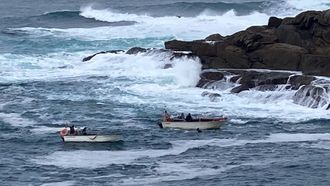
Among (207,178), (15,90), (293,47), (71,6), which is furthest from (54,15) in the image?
(207,178)

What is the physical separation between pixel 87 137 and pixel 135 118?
7335 mm

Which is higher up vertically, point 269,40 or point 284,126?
point 269,40

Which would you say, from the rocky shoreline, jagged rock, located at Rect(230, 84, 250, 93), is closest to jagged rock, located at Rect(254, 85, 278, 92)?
the rocky shoreline

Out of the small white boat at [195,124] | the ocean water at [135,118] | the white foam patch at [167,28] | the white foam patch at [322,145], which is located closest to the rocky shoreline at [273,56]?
the ocean water at [135,118]

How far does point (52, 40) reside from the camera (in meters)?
99.5

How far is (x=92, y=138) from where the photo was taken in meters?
57.6

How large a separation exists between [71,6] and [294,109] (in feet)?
233

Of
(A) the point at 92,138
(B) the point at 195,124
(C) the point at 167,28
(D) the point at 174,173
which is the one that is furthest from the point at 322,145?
(C) the point at 167,28

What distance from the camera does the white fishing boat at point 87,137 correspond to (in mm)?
57250

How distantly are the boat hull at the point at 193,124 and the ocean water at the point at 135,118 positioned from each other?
532mm

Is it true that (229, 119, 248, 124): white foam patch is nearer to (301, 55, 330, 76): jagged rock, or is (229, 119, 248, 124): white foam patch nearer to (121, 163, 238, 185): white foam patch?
(301, 55, 330, 76): jagged rock

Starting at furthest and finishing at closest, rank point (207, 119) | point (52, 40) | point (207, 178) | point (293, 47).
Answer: point (52, 40), point (293, 47), point (207, 119), point (207, 178)

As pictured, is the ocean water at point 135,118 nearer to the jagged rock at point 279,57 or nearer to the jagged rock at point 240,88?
the jagged rock at point 240,88

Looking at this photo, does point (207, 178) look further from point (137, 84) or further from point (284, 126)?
point (137, 84)
